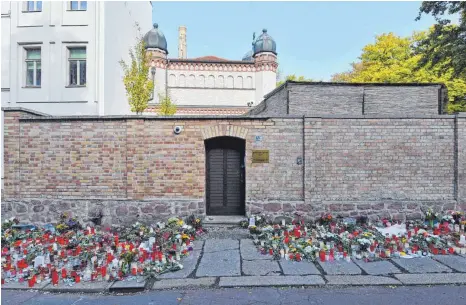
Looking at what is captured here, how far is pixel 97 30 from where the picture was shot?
16250mm

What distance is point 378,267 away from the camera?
5.54 meters

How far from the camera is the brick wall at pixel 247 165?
7.99 m

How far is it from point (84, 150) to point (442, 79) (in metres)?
21.6

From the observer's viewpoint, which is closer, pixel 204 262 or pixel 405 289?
pixel 405 289

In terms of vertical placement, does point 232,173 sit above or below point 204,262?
above

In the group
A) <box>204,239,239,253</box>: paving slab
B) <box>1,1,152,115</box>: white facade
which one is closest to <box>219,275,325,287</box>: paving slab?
<box>204,239,239,253</box>: paving slab

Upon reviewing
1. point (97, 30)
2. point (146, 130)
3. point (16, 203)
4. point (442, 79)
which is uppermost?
point (97, 30)

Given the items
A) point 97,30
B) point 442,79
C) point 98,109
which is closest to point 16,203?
point 98,109

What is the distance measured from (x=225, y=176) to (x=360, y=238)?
3897 mm

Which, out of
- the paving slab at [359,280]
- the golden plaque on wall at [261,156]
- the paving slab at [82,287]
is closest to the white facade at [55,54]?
the golden plaque on wall at [261,156]

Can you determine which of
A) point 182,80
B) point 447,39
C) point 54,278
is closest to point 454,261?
point 54,278

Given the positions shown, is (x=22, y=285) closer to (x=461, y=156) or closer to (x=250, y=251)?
(x=250, y=251)

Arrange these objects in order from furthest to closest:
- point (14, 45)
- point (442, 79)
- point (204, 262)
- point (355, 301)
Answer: point (442, 79) → point (14, 45) → point (204, 262) → point (355, 301)

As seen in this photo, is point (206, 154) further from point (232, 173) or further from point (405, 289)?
point (405, 289)
